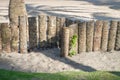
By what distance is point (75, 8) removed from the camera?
1656cm

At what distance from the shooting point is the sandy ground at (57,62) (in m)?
7.71

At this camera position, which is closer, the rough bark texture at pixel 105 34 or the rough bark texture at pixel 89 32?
the rough bark texture at pixel 89 32

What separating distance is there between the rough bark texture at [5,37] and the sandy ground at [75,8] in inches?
172

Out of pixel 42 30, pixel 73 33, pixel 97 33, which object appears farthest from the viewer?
pixel 42 30

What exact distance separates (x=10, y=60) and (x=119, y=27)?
2.94 meters

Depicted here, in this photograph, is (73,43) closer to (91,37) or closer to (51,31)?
(91,37)

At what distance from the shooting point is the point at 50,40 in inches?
363

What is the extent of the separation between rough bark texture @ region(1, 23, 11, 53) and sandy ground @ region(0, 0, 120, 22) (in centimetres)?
438

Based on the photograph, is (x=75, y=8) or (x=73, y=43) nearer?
(x=73, y=43)

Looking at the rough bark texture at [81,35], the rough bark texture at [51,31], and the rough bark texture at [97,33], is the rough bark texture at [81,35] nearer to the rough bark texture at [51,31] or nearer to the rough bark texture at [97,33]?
the rough bark texture at [97,33]

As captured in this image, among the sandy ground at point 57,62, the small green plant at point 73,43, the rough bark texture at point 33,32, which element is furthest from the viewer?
the rough bark texture at point 33,32

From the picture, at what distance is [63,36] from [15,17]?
1.67 metres

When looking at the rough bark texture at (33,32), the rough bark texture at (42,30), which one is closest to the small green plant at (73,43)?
the rough bark texture at (42,30)

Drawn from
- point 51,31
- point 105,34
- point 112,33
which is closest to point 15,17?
point 51,31
